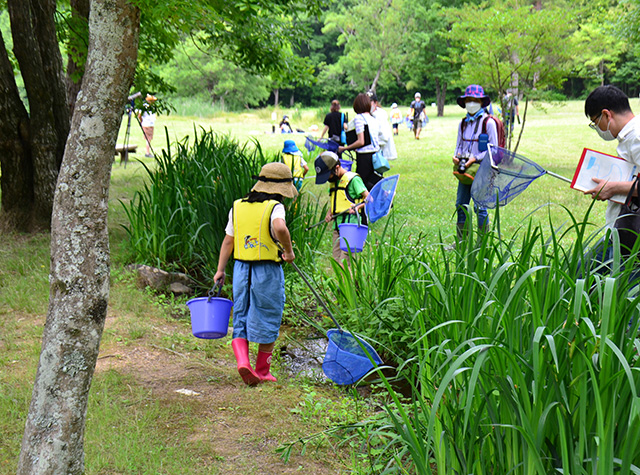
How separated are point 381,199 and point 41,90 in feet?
13.5

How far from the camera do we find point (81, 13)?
739cm

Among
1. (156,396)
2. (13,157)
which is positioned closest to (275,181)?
(156,396)

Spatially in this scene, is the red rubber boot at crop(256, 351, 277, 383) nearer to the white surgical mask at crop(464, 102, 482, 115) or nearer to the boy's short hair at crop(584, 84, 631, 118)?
the boy's short hair at crop(584, 84, 631, 118)

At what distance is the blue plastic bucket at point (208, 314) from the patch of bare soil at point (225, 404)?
398 mm

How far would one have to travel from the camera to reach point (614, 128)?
10.9 feet

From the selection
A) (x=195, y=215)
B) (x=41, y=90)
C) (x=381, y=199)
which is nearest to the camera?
(x=195, y=215)

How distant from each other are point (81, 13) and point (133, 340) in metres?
4.85

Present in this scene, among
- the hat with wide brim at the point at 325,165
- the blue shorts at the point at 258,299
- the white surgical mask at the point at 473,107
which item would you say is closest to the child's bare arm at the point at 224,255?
the blue shorts at the point at 258,299

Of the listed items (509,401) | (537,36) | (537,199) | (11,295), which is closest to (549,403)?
(509,401)

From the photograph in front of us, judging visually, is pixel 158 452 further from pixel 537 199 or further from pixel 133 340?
pixel 537 199

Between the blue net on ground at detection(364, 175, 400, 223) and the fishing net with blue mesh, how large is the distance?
1.53 metres

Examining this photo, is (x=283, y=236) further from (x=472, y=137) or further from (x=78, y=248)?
(x=472, y=137)

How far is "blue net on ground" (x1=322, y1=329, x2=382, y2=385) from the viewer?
343 centimetres

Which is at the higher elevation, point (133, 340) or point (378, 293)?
point (378, 293)
